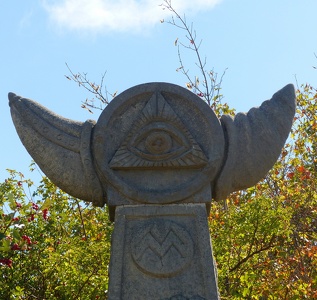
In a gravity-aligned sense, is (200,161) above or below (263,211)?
below

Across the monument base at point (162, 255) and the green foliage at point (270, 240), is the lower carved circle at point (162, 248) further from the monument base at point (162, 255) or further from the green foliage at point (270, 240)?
the green foliage at point (270, 240)

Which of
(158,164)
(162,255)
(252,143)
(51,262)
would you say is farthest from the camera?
(51,262)

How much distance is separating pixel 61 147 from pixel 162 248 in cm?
103

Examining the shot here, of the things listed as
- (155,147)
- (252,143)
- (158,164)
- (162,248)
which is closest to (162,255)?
(162,248)

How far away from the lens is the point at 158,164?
4.36 metres

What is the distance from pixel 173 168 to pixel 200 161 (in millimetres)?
195

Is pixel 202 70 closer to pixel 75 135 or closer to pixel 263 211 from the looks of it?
pixel 263 211

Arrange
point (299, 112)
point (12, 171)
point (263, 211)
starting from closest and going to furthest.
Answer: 1. point (263, 211)
2. point (12, 171)
3. point (299, 112)

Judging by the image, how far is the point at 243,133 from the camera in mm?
4496

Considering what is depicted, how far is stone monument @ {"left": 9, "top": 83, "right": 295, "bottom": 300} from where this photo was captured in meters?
4.13

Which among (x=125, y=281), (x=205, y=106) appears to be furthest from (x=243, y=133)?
(x=125, y=281)

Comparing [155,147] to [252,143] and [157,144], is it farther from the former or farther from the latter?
[252,143]

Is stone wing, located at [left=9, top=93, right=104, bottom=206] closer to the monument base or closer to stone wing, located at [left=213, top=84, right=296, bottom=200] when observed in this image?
the monument base

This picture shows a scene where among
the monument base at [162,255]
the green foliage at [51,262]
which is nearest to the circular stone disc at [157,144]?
the monument base at [162,255]
